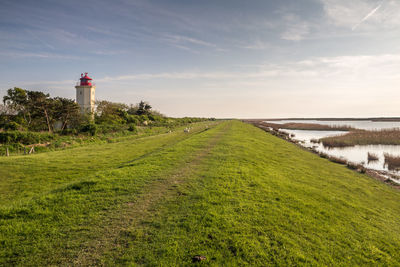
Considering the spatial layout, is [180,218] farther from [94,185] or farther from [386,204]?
[386,204]

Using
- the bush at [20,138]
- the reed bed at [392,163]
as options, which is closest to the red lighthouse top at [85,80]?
the bush at [20,138]

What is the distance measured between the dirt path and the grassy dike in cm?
3

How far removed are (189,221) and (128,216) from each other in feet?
6.55

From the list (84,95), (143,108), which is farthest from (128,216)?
(143,108)

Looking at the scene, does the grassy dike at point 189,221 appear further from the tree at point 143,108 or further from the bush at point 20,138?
the tree at point 143,108

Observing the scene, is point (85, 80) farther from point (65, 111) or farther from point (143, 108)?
point (143, 108)

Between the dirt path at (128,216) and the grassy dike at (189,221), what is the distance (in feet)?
0.09

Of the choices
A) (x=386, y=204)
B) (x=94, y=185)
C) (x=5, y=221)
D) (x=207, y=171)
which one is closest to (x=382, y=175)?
(x=386, y=204)

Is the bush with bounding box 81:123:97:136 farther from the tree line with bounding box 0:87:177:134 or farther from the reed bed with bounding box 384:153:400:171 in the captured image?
the reed bed with bounding box 384:153:400:171

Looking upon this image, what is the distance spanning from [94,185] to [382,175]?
24587mm

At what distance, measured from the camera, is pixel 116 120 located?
5059 cm

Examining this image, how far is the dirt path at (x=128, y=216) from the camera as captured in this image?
4686 millimetres

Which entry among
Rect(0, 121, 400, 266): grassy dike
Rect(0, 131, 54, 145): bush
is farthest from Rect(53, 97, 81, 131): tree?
Rect(0, 121, 400, 266): grassy dike

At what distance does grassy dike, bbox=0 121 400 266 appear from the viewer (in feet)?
15.9
